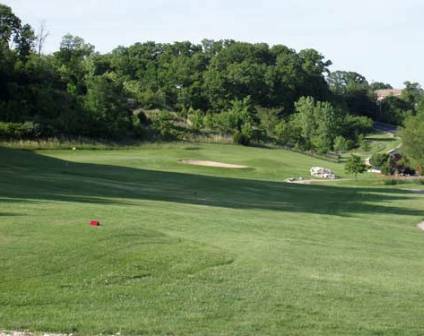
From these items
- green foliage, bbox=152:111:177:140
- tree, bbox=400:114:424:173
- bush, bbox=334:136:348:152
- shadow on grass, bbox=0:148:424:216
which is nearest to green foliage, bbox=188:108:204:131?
green foliage, bbox=152:111:177:140

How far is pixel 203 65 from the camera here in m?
144

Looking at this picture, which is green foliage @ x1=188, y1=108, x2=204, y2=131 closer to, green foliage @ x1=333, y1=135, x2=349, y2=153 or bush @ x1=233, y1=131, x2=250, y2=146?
bush @ x1=233, y1=131, x2=250, y2=146

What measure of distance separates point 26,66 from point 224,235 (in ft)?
210

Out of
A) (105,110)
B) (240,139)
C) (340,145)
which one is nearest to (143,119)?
(105,110)

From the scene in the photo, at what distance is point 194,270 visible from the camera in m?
11.9

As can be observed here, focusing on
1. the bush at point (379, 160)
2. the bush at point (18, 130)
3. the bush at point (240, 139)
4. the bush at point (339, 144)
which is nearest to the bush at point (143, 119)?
the bush at point (240, 139)

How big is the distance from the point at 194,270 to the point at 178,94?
366 ft

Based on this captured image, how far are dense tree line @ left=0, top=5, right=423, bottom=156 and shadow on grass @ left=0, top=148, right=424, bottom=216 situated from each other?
21.3 metres

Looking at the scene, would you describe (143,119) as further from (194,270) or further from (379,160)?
(194,270)

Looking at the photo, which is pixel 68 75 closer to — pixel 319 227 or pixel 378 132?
pixel 319 227

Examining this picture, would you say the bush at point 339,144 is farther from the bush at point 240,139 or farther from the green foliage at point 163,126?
the green foliage at point 163,126

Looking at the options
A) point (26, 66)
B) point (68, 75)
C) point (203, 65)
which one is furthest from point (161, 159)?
point (203, 65)

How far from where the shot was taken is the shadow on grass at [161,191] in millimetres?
25172

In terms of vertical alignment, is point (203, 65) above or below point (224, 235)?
above
